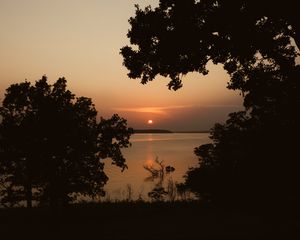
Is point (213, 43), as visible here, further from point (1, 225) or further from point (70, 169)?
point (1, 225)

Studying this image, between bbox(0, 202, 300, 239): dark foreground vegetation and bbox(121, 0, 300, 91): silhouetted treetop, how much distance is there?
838 centimetres

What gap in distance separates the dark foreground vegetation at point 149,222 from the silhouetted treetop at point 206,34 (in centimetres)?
838

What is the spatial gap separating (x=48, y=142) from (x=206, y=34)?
20.3 metres

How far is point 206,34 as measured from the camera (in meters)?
12.9

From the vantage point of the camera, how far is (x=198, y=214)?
1320 inches

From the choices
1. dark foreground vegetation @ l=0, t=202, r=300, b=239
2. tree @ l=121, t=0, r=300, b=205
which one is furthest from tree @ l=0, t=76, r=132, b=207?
tree @ l=121, t=0, r=300, b=205

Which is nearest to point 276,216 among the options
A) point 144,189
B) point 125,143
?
point 125,143

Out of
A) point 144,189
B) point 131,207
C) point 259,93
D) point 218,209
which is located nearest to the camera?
point 259,93

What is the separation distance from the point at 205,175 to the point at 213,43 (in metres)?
20.3

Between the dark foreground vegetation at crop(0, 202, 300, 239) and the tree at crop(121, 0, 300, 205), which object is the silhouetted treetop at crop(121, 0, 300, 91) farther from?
the dark foreground vegetation at crop(0, 202, 300, 239)

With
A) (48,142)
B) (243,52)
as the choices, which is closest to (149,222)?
(48,142)

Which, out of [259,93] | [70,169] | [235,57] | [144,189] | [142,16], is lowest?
[144,189]

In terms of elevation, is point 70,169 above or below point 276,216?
above

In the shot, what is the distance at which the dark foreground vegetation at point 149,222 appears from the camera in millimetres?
20844
